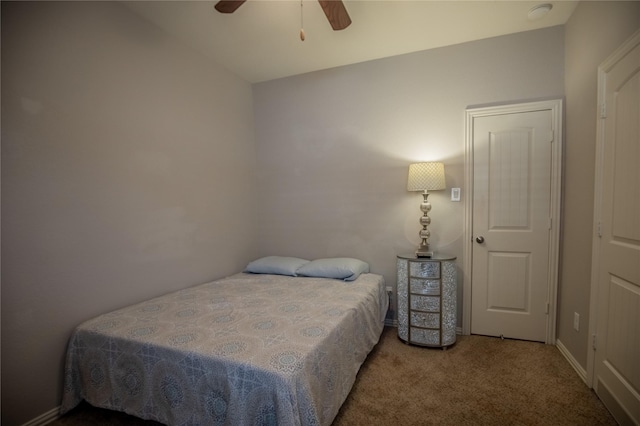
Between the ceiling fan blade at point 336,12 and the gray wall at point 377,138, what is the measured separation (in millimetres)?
1121

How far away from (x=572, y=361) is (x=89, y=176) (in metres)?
3.55

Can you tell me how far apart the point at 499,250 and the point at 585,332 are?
2.58 feet

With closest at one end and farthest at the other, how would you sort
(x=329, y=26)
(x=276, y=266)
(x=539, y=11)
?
(x=539, y=11)
(x=329, y=26)
(x=276, y=266)

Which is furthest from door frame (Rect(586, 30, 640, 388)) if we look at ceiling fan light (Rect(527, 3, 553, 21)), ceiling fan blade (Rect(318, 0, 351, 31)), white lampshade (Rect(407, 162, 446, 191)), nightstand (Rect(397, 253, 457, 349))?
ceiling fan blade (Rect(318, 0, 351, 31))

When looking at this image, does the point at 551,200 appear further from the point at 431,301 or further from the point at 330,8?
the point at 330,8

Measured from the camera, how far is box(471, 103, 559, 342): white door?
2352 millimetres

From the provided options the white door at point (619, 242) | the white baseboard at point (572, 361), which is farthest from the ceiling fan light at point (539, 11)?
the white baseboard at point (572, 361)

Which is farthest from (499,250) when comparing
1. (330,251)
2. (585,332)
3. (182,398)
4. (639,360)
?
(182,398)

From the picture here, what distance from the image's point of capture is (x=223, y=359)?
4.21 ft

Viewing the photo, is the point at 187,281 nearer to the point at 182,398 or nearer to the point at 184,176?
the point at 184,176

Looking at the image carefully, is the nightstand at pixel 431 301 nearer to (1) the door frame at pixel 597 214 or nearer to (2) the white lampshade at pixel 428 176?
(2) the white lampshade at pixel 428 176

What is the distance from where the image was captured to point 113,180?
1.95m

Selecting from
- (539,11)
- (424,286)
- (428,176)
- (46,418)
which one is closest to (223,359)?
(46,418)

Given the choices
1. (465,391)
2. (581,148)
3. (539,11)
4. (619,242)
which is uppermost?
(539,11)
